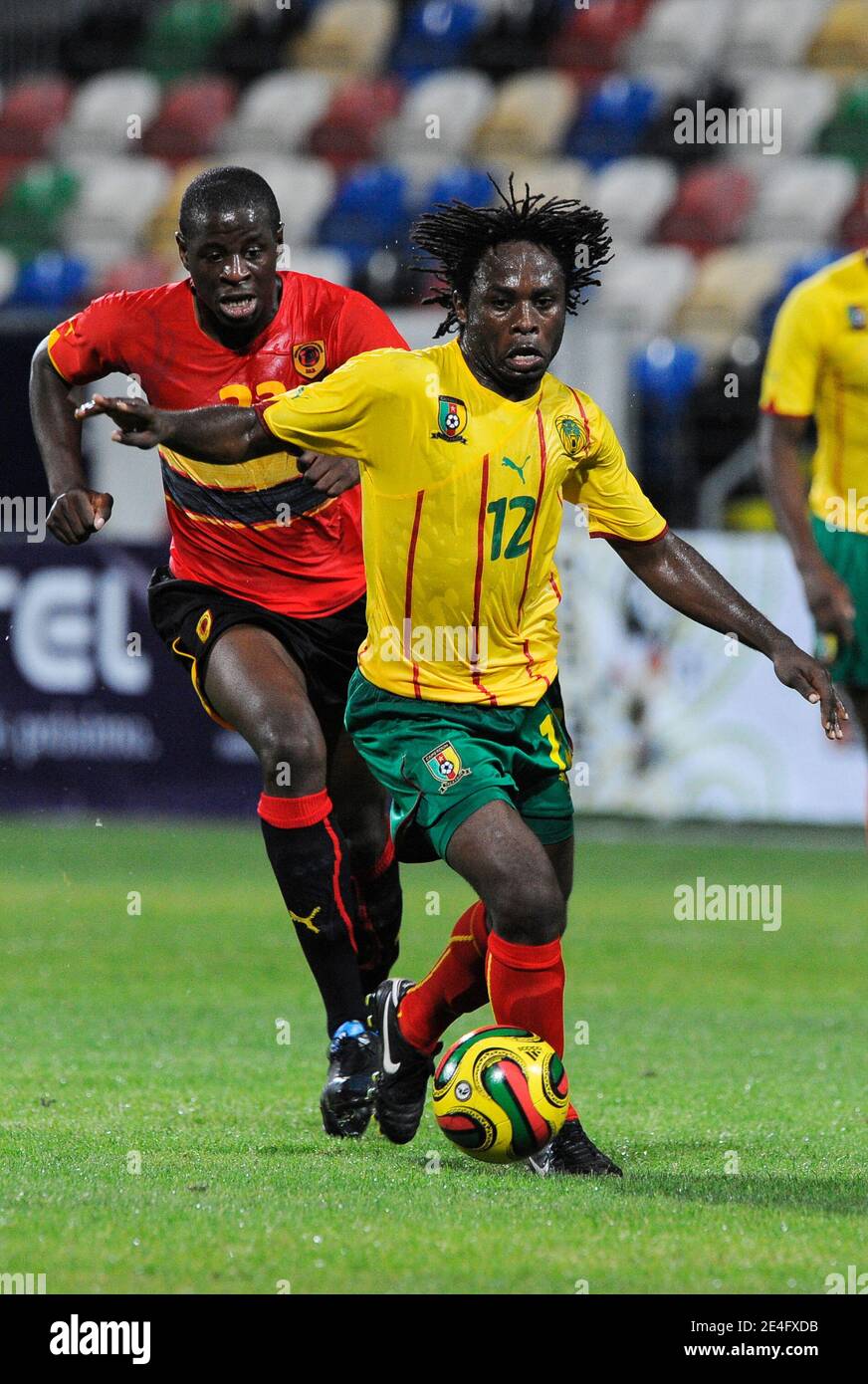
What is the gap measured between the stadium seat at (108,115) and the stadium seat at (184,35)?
1.69 ft

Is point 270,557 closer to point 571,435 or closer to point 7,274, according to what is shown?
point 571,435

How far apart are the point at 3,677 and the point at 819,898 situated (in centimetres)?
522

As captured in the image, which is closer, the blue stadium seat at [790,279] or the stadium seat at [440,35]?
the blue stadium seat at [790,279]

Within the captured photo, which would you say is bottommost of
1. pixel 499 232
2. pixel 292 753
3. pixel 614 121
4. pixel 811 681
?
pixel 292 753

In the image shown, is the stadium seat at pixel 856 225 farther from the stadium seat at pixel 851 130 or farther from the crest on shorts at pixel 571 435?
the crest on shorts at pixel 571 435

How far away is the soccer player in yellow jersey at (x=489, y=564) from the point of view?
476 cm

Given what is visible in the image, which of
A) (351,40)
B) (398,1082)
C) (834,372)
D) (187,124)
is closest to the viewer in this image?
(398,1082)

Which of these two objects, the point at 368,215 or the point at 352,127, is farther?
the point at 352,127

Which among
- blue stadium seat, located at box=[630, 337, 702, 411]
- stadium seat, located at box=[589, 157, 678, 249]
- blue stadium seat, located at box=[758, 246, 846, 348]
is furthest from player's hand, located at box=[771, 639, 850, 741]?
stadium seat, located at box=[589, 157, 678, 249]

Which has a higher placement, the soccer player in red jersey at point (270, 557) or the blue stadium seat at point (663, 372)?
the blue stadium seat at point (663, 372)

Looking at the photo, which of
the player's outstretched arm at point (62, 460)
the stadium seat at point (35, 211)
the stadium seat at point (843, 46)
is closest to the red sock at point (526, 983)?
the player's outstretched arm at point (62, 460)

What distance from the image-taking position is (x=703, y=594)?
17.1ft

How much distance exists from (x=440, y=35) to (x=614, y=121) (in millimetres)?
2361

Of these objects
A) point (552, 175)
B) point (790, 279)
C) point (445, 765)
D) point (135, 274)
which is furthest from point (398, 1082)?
point (552, 175)
